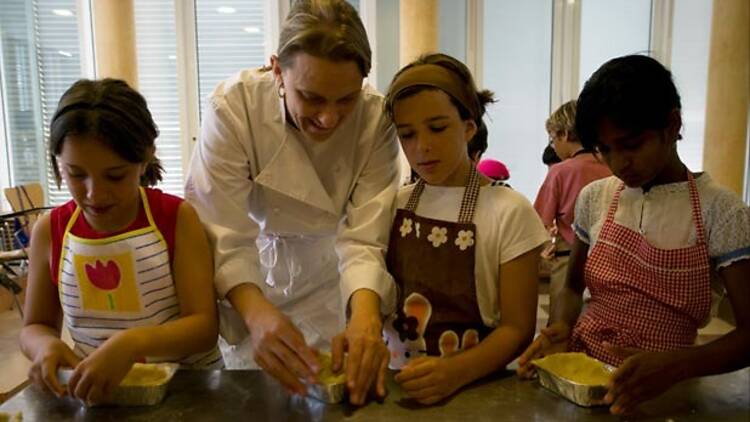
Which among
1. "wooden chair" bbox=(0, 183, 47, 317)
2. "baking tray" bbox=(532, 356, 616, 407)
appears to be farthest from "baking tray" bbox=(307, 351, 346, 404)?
"wooden chair" bbox=(0, 183, 47, 317)

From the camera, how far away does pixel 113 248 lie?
107cm

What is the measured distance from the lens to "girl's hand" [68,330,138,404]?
0.86 meters

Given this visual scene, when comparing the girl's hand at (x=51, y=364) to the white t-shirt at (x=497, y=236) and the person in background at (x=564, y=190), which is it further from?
the person in background at (x=564, y=190)

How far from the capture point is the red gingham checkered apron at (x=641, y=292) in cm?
100

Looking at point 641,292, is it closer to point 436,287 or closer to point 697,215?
point 697,215

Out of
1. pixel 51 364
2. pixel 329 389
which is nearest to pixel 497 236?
pixel 329 389

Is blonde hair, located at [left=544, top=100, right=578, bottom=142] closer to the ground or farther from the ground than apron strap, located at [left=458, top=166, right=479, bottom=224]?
farther from the ground

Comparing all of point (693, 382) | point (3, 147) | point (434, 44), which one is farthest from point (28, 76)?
point (693, 382)

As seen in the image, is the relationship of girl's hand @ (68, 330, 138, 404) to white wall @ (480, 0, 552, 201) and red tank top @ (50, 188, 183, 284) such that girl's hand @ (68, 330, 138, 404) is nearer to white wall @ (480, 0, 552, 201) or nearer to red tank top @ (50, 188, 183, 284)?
red tank top @ (50, 188, 183, 284)

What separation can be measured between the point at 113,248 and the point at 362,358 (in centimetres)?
51

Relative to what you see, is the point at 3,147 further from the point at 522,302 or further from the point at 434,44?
the point at 522,302

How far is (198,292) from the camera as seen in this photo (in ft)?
3.56

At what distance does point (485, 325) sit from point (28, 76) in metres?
5.40

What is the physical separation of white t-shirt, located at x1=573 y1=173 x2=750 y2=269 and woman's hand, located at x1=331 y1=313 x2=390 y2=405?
0.48m
